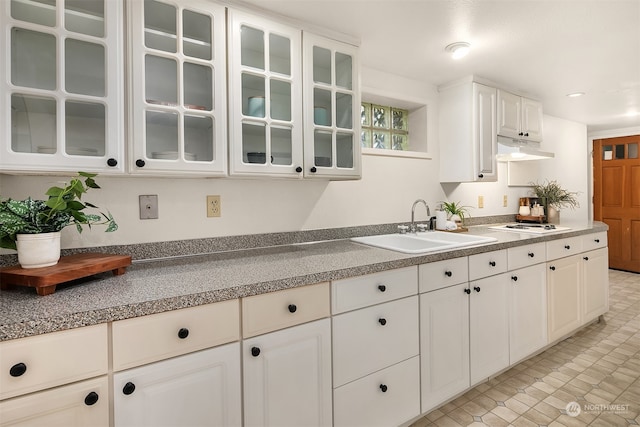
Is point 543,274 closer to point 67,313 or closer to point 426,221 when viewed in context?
point 426,221

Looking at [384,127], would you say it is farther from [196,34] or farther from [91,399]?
[91,399]

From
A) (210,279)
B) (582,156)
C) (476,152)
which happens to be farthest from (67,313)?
(582,156)

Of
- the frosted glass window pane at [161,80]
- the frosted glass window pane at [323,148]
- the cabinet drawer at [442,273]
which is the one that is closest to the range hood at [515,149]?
the cabinet drawer at [442,273]

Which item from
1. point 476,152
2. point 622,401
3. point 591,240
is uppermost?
point 476,152

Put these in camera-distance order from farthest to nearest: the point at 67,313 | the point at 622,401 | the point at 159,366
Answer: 1. the point at 622,401
2. the point at 159,366
3. the point at 67,313

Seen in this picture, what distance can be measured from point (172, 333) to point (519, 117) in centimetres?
309

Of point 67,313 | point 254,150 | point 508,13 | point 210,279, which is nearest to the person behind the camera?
point 67,313

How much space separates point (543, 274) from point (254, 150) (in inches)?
86.9

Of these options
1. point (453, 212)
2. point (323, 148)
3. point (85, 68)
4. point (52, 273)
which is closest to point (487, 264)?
point (453, 212)

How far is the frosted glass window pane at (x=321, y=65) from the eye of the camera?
5.73ft

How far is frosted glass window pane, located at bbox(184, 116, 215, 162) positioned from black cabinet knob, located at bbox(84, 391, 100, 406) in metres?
0.89

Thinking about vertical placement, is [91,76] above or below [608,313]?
above

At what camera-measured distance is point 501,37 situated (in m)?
1.91

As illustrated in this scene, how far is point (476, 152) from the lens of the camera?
8.25ft
